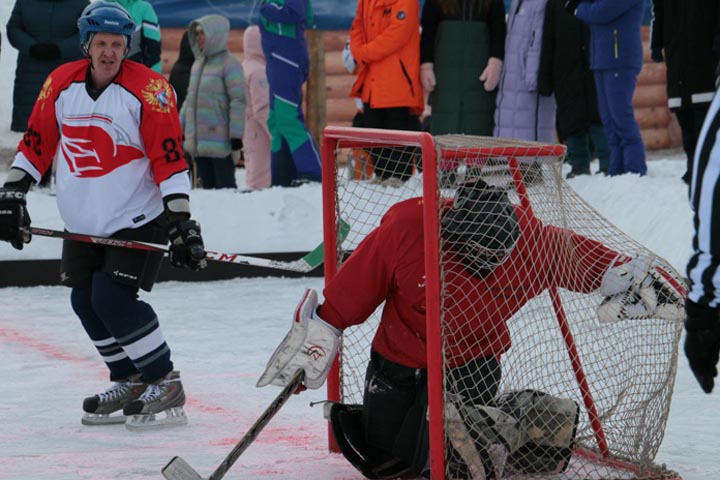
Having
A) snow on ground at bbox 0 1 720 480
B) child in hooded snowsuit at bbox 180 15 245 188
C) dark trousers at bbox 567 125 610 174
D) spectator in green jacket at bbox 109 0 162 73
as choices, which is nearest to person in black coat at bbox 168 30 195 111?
child in hooded snowsuit at bbox 180 15 245 188

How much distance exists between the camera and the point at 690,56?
231 inches

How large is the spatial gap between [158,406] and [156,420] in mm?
58

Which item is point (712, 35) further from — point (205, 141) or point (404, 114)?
point (205, 141)

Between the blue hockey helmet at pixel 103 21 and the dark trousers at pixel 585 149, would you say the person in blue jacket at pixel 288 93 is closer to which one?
the dark trousers at pixel 585 149

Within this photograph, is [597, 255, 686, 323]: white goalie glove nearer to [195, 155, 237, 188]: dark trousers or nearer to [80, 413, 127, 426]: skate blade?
[80, 413, 127, 426]: skate blade

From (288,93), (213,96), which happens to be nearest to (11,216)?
(213,96)

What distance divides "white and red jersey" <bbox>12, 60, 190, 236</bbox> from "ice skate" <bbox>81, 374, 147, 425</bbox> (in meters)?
0.54

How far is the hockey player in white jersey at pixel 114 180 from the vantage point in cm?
400

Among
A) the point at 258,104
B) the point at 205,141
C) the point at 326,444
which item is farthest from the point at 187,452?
the point at 258,104

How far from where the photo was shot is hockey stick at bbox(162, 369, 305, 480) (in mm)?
3121

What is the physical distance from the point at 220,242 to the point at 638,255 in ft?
14.5

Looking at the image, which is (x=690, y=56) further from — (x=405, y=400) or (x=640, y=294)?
(x=405, y=400)

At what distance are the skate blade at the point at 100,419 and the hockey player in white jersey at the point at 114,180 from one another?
0.09 meters

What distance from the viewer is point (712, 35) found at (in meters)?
5.77
